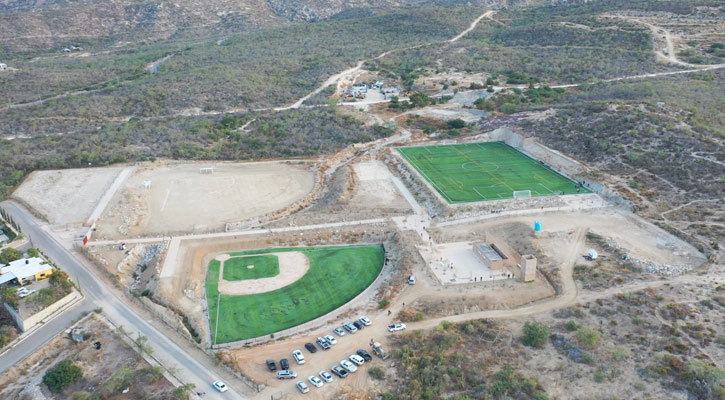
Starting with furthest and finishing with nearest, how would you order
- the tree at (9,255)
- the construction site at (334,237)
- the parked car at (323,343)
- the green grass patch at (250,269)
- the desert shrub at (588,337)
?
the green grass patch at (250,269), the tree at (9,255), the construction site at (334,237), the parked car at (323,343), the desert shrub at (588,337)

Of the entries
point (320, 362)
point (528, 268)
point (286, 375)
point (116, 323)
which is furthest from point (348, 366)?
point (528, 268)

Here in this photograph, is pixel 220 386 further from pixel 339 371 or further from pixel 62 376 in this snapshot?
pixel 62 376

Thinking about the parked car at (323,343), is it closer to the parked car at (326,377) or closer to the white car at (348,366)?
the white car at (348,366)

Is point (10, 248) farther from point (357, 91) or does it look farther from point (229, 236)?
point (357, 91)

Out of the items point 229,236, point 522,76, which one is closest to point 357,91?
point 522,76

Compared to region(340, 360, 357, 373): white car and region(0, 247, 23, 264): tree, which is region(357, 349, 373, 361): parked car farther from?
region(0, 247, 23, 264): tree

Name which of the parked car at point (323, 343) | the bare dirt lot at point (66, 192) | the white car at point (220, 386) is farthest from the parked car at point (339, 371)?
the bare dirt lot at point (66, 192)
